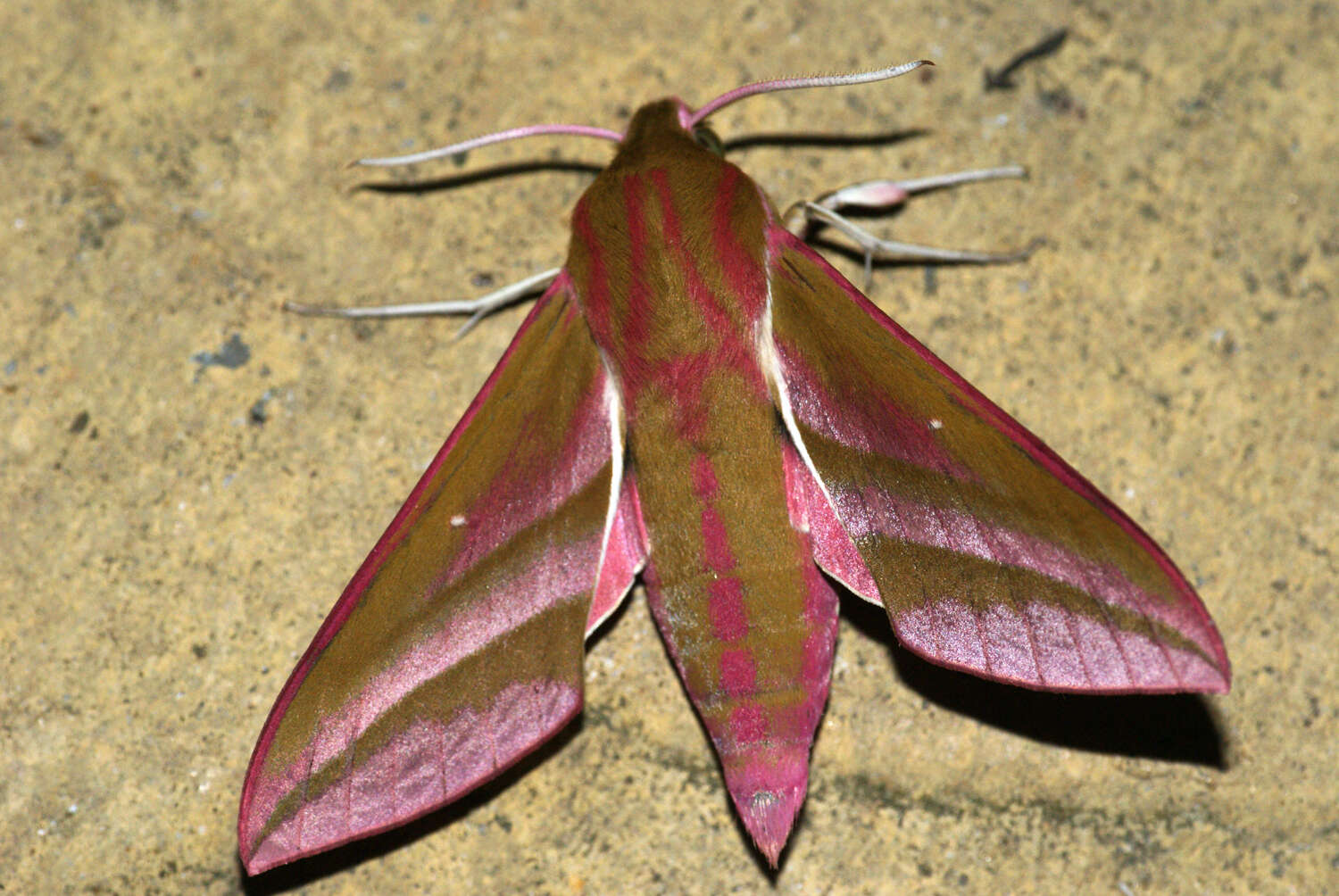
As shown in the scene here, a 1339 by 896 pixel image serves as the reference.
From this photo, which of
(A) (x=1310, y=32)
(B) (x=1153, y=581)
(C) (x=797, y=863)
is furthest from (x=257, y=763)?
(A) (x=1310, y=32)

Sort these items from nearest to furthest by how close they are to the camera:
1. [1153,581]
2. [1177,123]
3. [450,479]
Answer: [1153,581], [450,479], [1177,123]

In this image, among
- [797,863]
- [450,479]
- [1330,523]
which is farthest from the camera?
[1330,523]

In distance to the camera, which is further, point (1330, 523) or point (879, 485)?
point (1330, 523)

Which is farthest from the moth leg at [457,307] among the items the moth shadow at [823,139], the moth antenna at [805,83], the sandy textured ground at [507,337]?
the moth shadow at [823,139]

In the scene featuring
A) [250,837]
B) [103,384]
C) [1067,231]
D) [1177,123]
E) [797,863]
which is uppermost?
[1177,123]

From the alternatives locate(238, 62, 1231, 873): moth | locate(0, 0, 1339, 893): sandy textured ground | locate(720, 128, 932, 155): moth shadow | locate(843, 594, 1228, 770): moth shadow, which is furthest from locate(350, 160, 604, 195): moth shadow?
locate(843, 594, 1228, 770): moth shadow

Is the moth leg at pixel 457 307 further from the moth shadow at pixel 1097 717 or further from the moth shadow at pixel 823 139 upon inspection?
the moth shadow at pixel 1097 717

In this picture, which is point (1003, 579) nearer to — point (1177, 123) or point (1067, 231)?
point (1067, 231)
